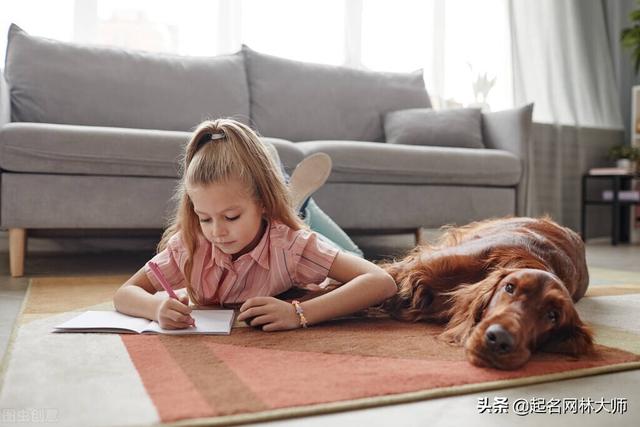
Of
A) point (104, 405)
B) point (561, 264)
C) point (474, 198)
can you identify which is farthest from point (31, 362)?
point (474, 198)

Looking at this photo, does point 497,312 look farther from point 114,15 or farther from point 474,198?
point 114,15

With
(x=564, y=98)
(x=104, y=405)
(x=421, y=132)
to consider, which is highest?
(x=564, y=98)

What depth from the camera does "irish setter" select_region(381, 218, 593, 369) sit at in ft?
3.44

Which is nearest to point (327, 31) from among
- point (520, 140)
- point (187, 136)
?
point (520, 140)

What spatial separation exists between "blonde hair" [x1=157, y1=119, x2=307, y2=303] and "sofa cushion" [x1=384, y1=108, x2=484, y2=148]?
202cm

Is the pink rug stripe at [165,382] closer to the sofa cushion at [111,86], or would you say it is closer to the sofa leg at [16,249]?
the sofa leg at [16,249]

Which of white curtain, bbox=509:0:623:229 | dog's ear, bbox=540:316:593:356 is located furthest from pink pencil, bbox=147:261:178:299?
white curtain, bbox=509:0:623:229

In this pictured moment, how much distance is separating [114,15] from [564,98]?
3.32 meters

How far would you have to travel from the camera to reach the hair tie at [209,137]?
4.65 ft

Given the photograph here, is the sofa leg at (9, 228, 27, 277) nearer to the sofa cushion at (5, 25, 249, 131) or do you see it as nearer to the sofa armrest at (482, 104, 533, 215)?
the sofa cushion at (5, 25, 249, 131)

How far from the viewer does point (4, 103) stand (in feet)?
8.21

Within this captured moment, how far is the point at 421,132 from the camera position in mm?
3406

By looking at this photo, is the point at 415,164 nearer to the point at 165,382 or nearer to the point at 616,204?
the point at 165,382

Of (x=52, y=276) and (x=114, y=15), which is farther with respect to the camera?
(x=114, y=15)
